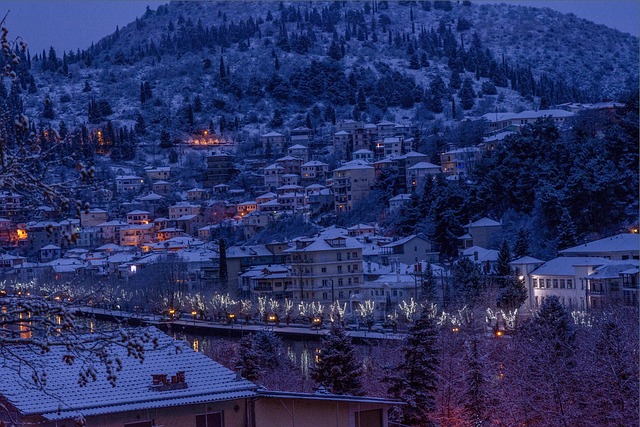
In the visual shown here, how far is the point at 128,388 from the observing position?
788 centimetres

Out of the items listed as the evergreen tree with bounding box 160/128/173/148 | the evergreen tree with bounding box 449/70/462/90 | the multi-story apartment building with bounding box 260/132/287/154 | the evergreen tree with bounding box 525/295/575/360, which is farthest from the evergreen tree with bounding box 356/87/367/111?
the evergreen tree with bounding box 525/295/575/360

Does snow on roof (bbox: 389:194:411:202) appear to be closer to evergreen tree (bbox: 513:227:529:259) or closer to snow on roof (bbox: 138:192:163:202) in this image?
evergreen tree (bbox: 513:227:529:259)

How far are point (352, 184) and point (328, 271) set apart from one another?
70.3 feet

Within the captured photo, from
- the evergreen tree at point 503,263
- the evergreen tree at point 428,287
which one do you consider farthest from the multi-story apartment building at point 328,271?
the evergreen tree at point 503,263

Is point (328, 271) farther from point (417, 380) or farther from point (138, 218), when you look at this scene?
point (138, 218)

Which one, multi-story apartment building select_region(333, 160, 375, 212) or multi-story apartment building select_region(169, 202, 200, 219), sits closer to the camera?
multi-story apartment building select_region(333, 160, 375, 212)

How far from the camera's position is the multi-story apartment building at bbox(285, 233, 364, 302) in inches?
1395

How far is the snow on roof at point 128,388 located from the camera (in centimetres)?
734

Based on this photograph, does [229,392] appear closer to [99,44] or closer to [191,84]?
[191,84]

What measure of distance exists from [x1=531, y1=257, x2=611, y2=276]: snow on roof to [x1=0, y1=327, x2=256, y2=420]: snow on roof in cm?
2056

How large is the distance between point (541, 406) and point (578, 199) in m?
22.2

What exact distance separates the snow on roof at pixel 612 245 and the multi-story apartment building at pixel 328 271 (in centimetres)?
797

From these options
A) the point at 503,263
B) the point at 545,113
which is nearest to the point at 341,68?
the point at 545,113

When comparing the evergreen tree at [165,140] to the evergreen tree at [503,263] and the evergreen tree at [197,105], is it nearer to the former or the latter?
the evergreen tree at [197,105]
